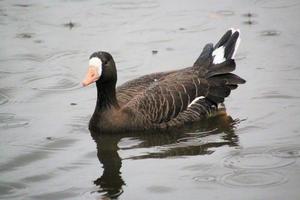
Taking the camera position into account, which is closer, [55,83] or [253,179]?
[253,179]

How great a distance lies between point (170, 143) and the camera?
1023cm

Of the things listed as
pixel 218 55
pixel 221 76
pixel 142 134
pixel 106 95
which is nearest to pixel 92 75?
pixel 106 95

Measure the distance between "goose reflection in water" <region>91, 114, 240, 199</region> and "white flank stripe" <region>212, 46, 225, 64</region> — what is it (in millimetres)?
909

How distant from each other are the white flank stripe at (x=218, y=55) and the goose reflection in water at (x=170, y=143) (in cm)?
91

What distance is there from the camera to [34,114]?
11234 millimetres

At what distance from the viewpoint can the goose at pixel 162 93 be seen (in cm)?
1059

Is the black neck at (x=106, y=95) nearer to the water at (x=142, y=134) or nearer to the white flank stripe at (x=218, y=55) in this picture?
the water at (x=142, y=134)

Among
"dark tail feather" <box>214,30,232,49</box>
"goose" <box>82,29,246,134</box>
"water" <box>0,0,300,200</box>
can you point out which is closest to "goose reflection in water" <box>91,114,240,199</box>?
"water" <box>0,0,300,200</box>

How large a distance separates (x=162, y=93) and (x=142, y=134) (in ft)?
2.30

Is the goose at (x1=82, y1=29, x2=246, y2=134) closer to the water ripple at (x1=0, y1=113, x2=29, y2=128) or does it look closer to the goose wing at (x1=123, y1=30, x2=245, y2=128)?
the goose wing at (x1=123, y1=30, x2=245, y2=128)

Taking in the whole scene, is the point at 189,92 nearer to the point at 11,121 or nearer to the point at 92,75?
the point at 92,75

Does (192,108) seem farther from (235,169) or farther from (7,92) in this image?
(7,92)

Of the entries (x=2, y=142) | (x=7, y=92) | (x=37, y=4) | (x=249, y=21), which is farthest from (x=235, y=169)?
(x=37, y=4)

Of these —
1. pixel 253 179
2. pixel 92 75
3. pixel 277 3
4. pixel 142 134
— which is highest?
pixel 277 3
